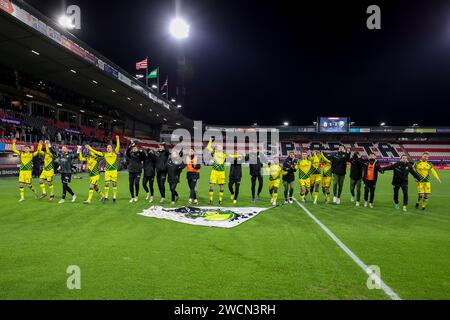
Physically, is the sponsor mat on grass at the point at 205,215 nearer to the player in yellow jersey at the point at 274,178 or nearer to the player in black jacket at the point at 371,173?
the player in yellow jersey at the point at 274,178

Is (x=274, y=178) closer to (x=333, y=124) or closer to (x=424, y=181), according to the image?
(x=424, y=181)

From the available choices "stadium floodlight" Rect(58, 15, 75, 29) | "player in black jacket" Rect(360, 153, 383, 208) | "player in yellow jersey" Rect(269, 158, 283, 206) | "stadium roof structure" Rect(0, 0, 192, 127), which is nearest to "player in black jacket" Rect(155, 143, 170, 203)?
"player in yellow jersey" Rect(269, 158, 283, 206)

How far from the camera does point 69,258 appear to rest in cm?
512

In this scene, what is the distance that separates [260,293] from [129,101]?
130ft

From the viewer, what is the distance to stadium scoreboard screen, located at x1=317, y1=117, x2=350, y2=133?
178ft

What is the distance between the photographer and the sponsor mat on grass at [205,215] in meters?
8.02

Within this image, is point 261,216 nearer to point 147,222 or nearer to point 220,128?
point 147,222

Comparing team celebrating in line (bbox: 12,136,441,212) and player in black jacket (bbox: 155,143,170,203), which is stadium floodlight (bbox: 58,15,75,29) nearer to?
team celebrating in line (bbox: 12,136,441,212)

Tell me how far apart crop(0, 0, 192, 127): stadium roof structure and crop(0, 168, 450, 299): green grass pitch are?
47.3 ft

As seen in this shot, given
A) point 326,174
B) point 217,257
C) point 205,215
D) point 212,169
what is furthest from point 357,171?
point 217,257

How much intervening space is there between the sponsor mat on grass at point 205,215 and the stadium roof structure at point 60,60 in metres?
14.8

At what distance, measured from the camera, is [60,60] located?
2458 cm

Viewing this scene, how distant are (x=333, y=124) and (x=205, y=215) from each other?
2007 inches

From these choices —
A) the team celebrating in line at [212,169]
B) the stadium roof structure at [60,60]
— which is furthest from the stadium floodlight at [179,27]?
the team celebrating in line at [212,169]
